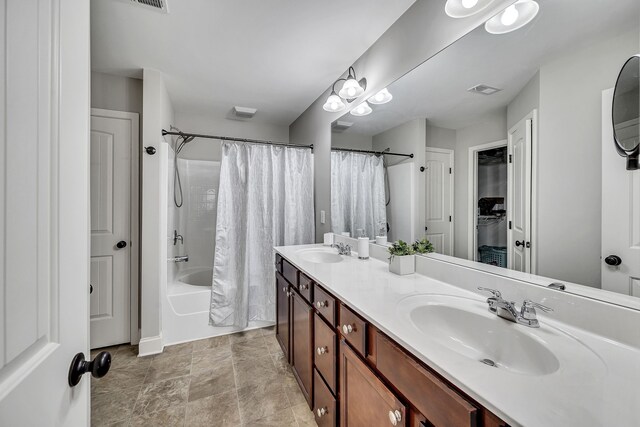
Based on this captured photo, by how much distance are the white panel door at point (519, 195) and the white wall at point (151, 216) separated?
8.13 ft

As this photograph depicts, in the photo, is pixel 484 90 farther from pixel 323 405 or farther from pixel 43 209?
pixel 323 405

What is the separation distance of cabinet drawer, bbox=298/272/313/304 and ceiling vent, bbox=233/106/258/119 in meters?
2.19

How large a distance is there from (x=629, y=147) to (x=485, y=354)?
2.50 ft

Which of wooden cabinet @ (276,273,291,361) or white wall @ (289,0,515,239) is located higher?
white wall @ (289,0,515,239)

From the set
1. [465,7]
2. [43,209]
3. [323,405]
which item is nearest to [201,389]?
[323,405]

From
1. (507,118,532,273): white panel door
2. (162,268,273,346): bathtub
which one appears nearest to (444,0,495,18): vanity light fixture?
(507,118,532,273): white panel door

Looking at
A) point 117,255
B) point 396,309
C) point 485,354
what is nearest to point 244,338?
point 117,255

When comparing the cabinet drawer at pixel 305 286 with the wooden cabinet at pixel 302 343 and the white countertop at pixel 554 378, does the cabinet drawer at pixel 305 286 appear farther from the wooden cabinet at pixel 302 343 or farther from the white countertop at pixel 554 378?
the white countertop at pixel 554 378

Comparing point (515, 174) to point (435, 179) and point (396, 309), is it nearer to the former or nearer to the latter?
point (435, 179)

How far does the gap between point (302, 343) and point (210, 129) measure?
280cm

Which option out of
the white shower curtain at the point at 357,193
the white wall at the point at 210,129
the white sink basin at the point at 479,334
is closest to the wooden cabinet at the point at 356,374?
the white sink basin at the point at 479,334

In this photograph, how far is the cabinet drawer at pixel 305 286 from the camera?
1.56 meters

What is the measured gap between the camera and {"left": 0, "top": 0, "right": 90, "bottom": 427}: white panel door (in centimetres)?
40

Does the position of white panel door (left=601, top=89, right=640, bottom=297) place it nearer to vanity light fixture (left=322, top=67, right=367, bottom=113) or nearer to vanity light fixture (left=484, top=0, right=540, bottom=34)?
vanity light fixture (left=484, top=0, right=540, bottom=34)
